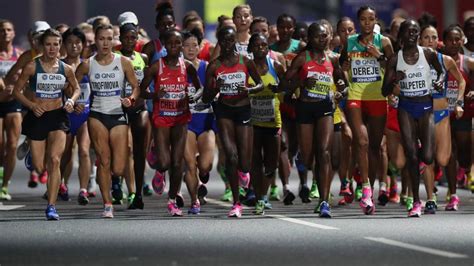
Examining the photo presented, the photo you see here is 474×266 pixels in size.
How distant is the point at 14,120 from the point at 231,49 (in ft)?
18.9

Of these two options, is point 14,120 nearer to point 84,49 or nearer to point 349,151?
point 84,49

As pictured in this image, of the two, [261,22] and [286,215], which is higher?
[261,22]

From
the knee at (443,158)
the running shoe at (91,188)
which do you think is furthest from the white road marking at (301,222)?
the running shoe at (91,188)

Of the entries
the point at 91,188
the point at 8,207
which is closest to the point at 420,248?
the point at 8,207

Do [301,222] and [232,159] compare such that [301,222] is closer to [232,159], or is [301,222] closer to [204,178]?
[232,159]

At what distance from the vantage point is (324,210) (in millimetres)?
20469

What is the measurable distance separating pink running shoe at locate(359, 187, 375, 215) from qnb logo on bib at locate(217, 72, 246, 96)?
1.75 m

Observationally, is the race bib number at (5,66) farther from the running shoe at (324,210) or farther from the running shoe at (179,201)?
the running shoe at (324,210)

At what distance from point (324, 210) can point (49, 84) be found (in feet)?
10.6

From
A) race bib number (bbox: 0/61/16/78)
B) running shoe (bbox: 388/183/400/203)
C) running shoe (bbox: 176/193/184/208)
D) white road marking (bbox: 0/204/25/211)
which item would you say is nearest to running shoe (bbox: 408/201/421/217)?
running shoe (bbox: 176/193/184/208)

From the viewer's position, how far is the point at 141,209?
22375 mm

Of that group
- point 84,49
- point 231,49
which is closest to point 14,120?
point 84,49

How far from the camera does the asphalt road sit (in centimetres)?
1603

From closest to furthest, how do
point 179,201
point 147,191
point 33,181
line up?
point 179,201 < point 147,191 < point 33,181
